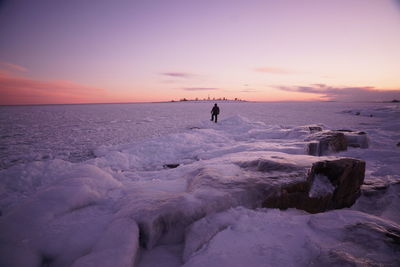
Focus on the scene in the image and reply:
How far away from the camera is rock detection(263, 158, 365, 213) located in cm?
345

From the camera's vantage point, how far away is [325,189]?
12.8 feet

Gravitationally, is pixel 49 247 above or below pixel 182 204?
below

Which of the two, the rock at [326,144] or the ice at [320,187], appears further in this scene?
the rock at [326,144]

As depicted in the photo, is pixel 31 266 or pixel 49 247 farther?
pixel 49 247

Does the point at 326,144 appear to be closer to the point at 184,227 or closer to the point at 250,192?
the point at 250,192

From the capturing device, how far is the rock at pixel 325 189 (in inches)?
136

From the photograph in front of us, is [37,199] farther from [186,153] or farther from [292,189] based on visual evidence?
[186,153]

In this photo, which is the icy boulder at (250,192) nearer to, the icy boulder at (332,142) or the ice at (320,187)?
the ice at (320,187)

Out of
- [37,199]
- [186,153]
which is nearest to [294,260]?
[37,199]

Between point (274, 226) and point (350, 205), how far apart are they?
9.39 ft

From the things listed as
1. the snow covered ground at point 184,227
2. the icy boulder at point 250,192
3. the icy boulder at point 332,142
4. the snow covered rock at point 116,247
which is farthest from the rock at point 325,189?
the icy boulder at point 332,142

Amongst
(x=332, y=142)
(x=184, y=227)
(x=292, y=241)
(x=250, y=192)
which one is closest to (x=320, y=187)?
(x=250, y=192)

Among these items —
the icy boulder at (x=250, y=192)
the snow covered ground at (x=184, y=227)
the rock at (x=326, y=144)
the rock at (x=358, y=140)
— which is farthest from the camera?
the rock at (x=358, y=140)

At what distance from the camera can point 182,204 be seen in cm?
292
